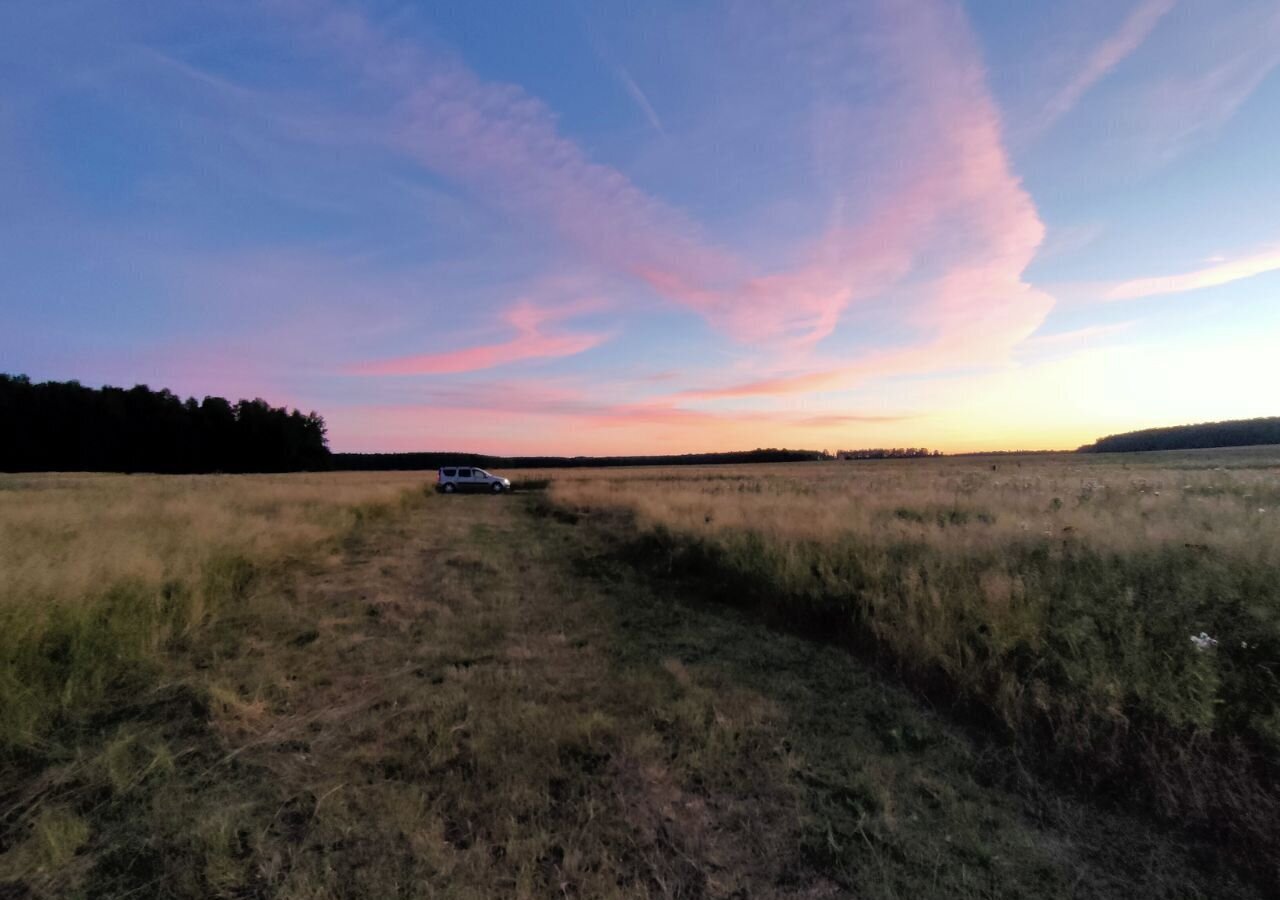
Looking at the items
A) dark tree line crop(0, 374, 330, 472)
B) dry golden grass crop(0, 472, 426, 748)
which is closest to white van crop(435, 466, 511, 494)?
dry golden grass crop(0, 472, 426, 748)

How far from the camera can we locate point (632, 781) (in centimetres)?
379

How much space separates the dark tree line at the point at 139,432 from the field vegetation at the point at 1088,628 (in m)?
94.5

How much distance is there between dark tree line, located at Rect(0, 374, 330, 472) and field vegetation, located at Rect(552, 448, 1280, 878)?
94513mm

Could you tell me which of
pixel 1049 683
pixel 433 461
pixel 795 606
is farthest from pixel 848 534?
pixel 433 461

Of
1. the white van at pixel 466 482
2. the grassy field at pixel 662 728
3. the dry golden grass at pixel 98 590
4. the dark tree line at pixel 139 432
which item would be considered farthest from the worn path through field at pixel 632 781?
the dark tree line at pixel 139 432

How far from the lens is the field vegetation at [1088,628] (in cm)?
366

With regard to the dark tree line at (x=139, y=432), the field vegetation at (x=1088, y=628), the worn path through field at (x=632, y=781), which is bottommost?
the worn path through field at (x=632, y=781)

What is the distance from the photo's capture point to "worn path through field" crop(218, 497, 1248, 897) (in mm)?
3008

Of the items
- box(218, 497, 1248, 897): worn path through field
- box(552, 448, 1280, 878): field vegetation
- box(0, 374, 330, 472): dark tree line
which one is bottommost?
box(218, 497, 1248, 897): worn path through field

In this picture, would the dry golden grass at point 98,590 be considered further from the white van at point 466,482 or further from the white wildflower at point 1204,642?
the white van at point 466,482

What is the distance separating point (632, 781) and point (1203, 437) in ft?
451

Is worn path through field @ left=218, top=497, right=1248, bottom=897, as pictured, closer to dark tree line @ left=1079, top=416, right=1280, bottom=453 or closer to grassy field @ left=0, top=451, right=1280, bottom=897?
grassy field @ left=0, top=451, right=1280, bottom=897

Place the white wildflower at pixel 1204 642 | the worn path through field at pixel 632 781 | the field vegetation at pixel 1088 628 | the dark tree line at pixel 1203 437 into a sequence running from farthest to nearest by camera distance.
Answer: the dark tree line at pixel 1203 437 → the white wildflower at pixel 1204 642 → the field vegetation at pixel 1088 628 → the worn path through field at pixel 632 781

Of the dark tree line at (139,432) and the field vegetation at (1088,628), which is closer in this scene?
the field vegetation at (1088,628)
